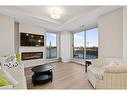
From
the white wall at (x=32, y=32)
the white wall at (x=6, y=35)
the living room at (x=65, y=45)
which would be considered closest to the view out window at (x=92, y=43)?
the living room at (x=65, y=45)

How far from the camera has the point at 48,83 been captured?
361 cm

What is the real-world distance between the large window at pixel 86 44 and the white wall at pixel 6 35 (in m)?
4.21

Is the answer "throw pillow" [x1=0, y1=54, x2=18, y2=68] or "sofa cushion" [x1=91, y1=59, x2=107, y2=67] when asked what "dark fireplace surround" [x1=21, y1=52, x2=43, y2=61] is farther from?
"sofa cushion" [x1=91, y1=59, x2=107, y2=67]

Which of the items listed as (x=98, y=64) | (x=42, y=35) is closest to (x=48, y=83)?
(x=98, y=64)

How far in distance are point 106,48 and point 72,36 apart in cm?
432

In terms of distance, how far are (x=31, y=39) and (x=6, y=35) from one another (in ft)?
6.24

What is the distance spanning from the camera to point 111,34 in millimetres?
4102

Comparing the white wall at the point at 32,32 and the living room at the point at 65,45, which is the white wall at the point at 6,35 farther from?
the white wall at the point at 32,32

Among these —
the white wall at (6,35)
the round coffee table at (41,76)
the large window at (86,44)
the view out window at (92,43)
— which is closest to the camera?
the round coffee table at (41,76)

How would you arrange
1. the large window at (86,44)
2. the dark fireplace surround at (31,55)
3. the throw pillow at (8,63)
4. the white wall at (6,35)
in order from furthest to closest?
the large window at (86,44), the dark fireplace surround at (31,55), the white wall at (6,35), the throw pillow at (8,63)

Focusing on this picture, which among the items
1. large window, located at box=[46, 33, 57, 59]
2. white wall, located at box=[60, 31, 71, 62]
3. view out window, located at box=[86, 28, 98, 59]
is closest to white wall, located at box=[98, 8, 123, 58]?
A: view out window, located at box=[86, 28, 98, 59]

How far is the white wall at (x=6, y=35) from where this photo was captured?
429 cm

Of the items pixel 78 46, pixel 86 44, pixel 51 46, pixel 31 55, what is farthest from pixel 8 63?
pixel 78 46
